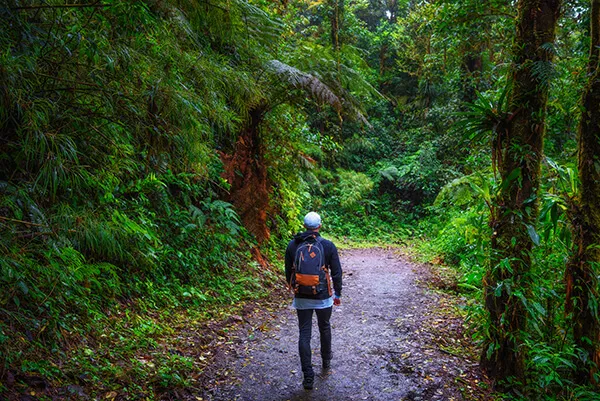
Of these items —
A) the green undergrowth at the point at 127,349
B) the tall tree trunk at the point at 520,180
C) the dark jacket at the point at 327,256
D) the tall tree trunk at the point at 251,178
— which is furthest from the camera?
the tall tree trunk at the point at 251,178

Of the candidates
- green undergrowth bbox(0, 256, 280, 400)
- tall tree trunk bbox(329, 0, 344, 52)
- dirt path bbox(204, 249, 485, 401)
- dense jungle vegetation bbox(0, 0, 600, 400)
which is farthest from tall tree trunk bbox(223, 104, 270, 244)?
tall tree trunk bbox(329, 0, 344, 52)

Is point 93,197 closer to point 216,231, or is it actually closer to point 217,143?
point 216,231

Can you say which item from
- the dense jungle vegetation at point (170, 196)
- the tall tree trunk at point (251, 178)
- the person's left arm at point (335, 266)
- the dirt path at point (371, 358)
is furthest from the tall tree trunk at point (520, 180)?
the tall tree trunk at point (251, 178)

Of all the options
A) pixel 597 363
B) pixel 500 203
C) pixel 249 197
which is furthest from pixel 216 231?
pixel 597 363

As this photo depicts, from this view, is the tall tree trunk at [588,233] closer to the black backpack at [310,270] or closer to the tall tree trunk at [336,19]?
the black backpack at [310,270]

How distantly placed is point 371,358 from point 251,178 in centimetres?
429

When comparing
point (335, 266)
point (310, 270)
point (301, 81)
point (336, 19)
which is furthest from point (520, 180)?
point (336, 19)

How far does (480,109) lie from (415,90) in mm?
19013

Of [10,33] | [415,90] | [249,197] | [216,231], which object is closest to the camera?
[10,33]

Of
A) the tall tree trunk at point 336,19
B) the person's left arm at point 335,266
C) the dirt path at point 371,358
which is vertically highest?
the tall tree trunk at point 336,19

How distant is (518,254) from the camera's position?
363 cm

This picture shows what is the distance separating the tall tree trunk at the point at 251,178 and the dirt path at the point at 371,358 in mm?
1954

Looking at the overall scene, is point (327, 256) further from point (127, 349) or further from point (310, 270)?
point (127, 349)

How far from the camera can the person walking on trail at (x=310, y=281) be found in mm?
3865
